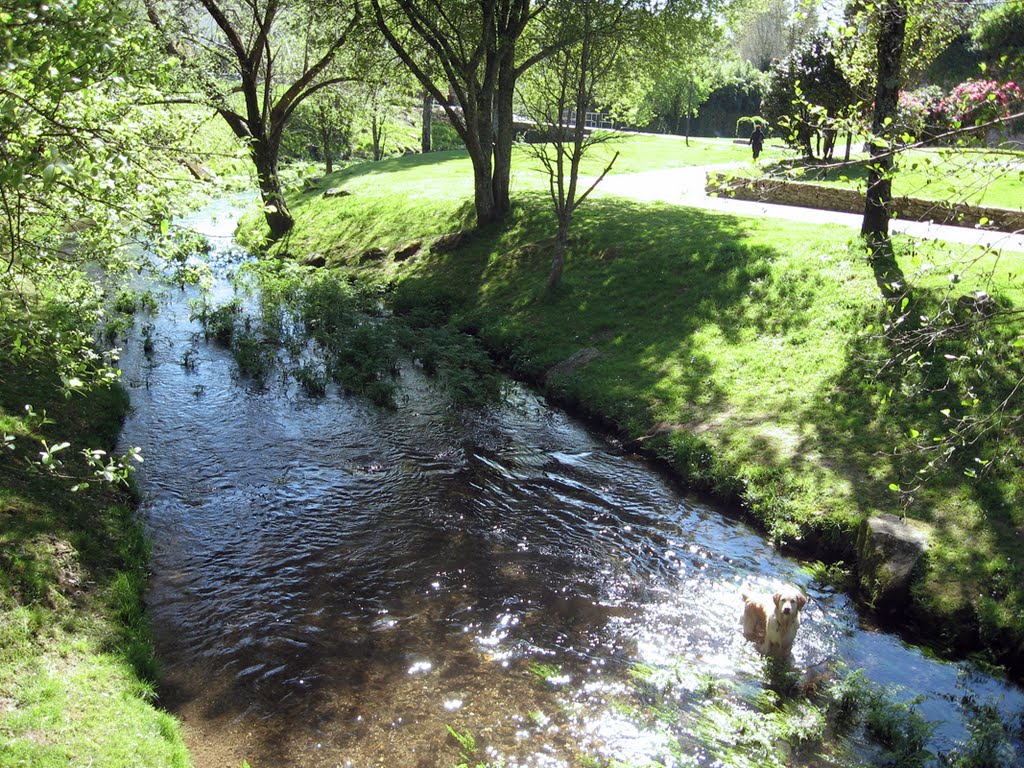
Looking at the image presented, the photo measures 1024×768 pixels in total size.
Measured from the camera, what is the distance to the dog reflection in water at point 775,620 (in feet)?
26.8

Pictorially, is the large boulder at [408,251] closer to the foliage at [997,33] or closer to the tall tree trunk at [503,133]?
the tall tree trunk at [503,133]

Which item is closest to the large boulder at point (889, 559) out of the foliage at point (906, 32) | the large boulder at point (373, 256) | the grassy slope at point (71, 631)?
the foliage at point (906, 32)

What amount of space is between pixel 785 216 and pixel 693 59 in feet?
29.3

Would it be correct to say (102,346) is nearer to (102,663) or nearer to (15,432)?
(15,432)

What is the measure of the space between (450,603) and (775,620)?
3604mm

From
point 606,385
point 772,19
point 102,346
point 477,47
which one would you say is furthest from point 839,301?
point 772,19

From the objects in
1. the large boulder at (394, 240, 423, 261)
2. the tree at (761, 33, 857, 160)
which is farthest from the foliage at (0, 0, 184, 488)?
the tree at (761, 33, 857, 160)

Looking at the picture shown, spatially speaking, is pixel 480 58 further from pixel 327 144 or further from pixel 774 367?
pixel 327 144

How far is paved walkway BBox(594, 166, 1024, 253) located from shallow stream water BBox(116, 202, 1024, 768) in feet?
21.6

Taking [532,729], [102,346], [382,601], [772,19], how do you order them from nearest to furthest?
[532,729]
[382,601]
[102,346]
[772,19]

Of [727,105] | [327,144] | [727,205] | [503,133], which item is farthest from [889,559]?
[727,105]

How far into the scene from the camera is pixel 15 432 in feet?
34.9

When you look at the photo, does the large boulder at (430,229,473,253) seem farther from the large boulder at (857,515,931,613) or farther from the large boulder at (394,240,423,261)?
the large boulder at (857,515,931,613)

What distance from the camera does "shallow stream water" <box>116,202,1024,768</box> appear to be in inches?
292
